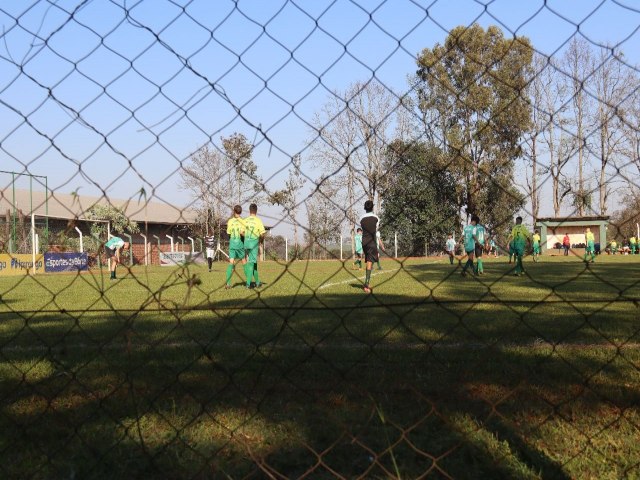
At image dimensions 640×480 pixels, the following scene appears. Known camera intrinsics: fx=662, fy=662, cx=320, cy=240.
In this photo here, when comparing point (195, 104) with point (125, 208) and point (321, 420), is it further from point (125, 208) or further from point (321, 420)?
point (321, 420)

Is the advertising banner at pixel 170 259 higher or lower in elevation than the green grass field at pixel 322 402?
higher

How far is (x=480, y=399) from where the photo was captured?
11.9 feet

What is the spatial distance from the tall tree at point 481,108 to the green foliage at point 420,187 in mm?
39

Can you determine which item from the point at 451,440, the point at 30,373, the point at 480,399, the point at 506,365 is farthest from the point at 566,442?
the point at 30,373

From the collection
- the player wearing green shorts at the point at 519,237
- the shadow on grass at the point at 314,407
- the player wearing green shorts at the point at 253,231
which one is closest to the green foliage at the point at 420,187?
the player wearing green shorts at the point at 519,237

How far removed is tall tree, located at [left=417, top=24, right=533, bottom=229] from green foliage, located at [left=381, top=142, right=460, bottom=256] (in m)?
0.04

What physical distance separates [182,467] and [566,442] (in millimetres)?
1656

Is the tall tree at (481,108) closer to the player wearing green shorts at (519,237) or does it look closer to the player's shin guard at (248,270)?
the player wearing green shorts at (519,237)

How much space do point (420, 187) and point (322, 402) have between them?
2070 mm

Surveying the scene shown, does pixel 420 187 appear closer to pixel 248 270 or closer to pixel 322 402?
pixel 322 402

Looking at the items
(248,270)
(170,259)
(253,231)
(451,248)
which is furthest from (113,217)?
(248,270)

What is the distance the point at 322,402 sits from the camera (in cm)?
361

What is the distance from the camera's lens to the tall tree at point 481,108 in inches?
69.8

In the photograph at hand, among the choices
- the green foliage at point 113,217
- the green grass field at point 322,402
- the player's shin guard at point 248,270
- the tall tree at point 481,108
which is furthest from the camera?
the player's shin guard at point 248,270
